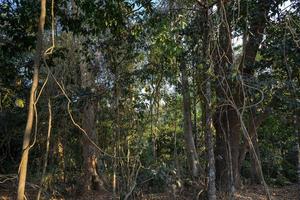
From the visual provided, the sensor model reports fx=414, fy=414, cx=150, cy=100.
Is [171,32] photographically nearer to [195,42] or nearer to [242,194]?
[195,42]

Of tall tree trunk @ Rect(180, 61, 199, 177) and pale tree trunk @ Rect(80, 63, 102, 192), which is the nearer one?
tall tree trunk @ Rect(180, 61, 199, 177)

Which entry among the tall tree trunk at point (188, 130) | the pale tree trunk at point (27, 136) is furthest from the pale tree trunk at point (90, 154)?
the pale tree trunk at point (27, 136)

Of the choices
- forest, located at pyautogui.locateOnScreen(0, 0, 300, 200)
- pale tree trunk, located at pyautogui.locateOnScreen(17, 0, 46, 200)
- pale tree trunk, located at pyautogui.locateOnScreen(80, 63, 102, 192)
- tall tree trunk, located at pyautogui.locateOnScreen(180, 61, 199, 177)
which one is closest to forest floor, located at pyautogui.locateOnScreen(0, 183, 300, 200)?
forest, located at pyautogui.locateOnScreen(0, 0, 300, 200)

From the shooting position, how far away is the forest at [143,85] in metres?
5.96

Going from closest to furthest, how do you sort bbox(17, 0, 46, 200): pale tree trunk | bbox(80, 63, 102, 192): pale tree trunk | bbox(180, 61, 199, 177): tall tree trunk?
bbox(17, 0, 46, 200): pale tree trunk → bbox(180, 61, 199, 177): tall tree trunk → bbox(80, 63, 102, 192): pale tree trunk

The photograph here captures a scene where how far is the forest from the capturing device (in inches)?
235

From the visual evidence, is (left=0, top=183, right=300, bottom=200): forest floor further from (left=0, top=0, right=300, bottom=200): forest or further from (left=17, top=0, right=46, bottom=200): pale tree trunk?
(left=17, top=0, right=46, bottom=200): pale tree trunk

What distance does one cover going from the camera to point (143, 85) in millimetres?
8883

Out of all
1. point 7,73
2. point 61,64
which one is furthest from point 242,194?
point 7,73

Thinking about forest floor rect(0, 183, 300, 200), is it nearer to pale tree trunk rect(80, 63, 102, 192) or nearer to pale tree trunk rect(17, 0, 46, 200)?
pale tree trunk rect(80, 63, 102, 192)

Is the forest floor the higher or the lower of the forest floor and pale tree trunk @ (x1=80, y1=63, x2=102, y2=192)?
the lower

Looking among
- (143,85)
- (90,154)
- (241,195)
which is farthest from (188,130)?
(90,154)

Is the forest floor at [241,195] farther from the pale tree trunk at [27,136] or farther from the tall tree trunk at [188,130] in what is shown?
the pale tree trunk at [27,136]

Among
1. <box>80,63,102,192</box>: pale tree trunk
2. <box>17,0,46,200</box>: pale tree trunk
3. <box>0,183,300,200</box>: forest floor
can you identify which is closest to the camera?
<box>17,0,46,200</box>: pale tree trunk
